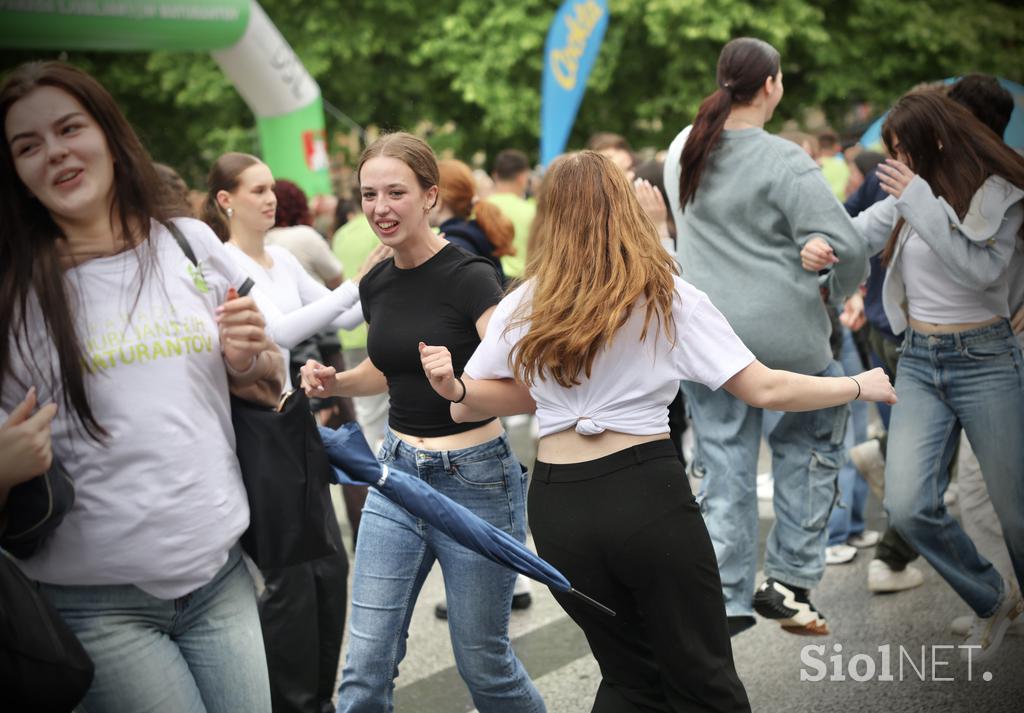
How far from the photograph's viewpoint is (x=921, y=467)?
14.1 ft

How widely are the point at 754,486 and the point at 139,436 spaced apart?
8.63ft

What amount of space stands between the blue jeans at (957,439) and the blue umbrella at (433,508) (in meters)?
1.87

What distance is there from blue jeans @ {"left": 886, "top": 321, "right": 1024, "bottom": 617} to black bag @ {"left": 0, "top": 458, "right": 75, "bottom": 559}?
3.16 meters

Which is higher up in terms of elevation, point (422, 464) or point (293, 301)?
point (293, 301)

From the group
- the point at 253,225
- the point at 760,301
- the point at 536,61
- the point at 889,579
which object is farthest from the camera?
the point at 536,61

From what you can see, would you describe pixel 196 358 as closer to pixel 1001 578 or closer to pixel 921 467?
pixel 921 467

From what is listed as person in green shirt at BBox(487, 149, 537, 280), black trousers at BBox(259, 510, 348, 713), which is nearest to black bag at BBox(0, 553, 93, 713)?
black trousers at BBox(259, 510, 348, 713)

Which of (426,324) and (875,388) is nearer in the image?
(875,388)

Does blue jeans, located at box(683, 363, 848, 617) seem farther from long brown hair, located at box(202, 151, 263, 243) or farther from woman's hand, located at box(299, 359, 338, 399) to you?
long brown hair, located at box(202, 151, 263, 243)

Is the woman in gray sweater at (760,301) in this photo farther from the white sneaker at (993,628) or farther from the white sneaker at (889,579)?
the white sneaker at (889,579)

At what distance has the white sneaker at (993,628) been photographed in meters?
4.39

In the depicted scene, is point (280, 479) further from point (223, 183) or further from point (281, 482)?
point (223, 183)

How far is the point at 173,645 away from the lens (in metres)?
2.49

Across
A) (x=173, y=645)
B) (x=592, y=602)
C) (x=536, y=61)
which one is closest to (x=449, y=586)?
(x=592, y=602)
